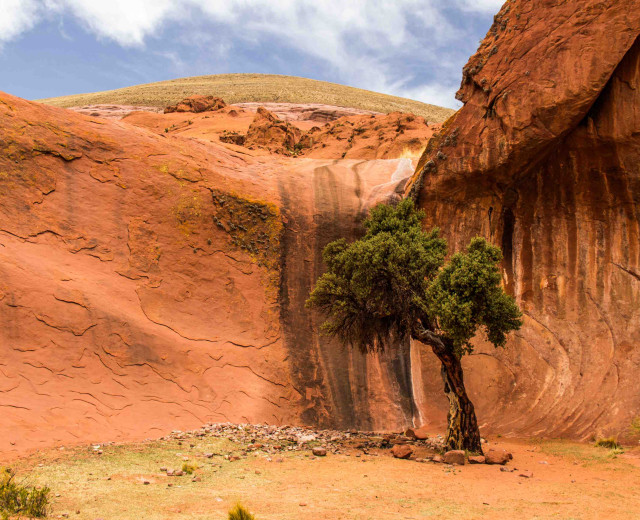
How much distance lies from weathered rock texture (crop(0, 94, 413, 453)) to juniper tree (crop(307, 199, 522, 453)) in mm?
2956

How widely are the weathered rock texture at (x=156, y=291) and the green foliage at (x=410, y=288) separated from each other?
9.68ft

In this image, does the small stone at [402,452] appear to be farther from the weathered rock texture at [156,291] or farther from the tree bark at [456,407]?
the weathered rock texture at [156,291]

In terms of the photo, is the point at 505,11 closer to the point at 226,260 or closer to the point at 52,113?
the point at 226,260

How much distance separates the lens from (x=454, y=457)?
11.8 meters

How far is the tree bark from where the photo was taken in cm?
1259

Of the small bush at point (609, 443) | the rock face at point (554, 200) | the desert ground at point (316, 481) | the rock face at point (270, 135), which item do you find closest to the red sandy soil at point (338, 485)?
the desert ground at point (316, 481)

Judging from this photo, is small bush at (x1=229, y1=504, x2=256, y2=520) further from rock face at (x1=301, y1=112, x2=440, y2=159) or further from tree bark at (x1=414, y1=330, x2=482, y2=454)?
rock face at (x1=301, y1=112, x2=440, y2=159)

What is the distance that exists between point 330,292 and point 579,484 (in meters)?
7.38

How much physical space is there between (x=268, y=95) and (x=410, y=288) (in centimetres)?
6617

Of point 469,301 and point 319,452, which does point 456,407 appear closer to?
point 469,301

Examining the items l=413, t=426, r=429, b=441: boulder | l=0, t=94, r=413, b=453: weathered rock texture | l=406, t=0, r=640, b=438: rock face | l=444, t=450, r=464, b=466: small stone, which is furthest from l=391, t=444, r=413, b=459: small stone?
l=406, t=0, r=640, b=438: rock face

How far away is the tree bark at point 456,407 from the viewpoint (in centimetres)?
1259

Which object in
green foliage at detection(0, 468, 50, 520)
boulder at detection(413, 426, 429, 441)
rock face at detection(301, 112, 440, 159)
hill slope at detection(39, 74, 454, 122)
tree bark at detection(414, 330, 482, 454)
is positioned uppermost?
hill slope at detection(39, 74, 454, 122)

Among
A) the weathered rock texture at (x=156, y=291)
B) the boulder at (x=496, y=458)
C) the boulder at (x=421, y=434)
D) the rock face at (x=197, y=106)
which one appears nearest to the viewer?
the boulder at (x=496, y=458)
